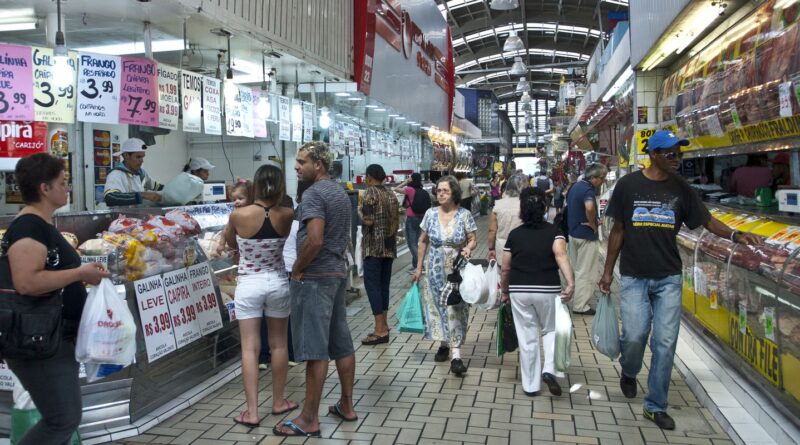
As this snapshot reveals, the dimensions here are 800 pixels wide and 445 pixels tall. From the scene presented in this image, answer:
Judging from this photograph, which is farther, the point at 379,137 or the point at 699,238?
the point at 379,137

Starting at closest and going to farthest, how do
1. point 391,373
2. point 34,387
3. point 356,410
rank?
1. point 34,387
2. point 356,410
3. point 391,373

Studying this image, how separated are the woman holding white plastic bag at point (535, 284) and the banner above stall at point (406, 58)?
5056mm

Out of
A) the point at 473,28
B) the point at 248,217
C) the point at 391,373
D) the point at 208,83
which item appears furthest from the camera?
the point at 473,28

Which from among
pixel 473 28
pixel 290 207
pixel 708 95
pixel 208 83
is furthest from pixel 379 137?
pixel 473 28

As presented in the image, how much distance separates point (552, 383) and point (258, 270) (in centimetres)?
221

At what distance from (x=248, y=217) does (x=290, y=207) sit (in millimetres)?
306

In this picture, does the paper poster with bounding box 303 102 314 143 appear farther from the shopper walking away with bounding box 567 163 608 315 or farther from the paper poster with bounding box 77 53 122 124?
the paper poster with bounding box 77 53 122 124

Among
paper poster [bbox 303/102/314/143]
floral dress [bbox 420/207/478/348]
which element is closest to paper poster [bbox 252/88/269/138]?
paper poster [bbox 303/102/314/143]

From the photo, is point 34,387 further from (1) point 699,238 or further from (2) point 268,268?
(1) point 699,238

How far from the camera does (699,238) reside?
5.59m

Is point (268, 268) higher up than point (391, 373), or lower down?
higher up

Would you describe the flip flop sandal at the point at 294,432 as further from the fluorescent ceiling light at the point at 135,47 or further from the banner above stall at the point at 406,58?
the banner above stall at the point at 406,58

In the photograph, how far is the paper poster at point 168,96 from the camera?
5.51 meters

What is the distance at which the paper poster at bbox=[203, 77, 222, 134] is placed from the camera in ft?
20.2
